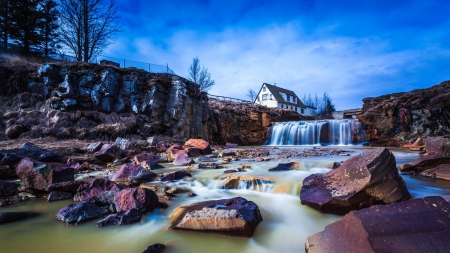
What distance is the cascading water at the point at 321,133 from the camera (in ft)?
61.5

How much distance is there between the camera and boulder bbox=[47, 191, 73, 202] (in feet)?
13.0

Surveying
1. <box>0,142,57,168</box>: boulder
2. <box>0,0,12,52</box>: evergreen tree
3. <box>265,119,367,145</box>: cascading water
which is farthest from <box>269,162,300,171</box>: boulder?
<box>0,0,12,52</box>: evergreen tree

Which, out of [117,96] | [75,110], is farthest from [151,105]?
[75,110]

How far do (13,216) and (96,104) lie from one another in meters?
12.4

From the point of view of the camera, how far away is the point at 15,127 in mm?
10891

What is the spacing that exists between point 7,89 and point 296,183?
58.2ft

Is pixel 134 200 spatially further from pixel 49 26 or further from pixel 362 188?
pixel 49 26

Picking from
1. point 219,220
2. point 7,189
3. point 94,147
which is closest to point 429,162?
point 219,220

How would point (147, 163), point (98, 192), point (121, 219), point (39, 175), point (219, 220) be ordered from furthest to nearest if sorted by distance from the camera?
point (147, 163)
point (39, 175)
point (98, 192)
point (121, 219)
point (219, 220)

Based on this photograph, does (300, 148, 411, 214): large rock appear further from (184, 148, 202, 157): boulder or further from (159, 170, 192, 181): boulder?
(184, 148, 202, 157): boulder

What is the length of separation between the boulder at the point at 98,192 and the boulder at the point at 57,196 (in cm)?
39

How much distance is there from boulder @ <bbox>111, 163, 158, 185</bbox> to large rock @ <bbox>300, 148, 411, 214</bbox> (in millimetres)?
3708

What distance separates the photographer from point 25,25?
19.7 meters

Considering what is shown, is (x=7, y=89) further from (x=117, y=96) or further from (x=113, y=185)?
(x=113, y=185)
